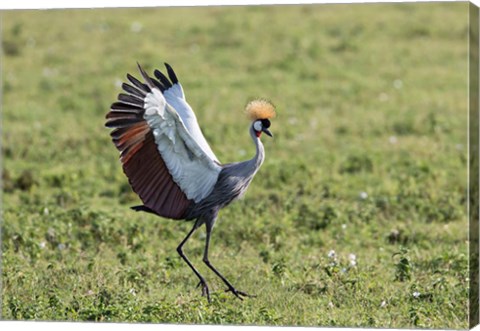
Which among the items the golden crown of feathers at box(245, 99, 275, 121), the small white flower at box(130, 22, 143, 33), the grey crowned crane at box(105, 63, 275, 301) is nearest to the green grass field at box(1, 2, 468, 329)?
the small white flower at box(130, 22, 143, 33)

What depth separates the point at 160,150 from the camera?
6.32 m

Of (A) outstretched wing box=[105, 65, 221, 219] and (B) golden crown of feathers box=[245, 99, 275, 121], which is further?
(B) golden crown of feathers box=[245, 99, 275, 121]

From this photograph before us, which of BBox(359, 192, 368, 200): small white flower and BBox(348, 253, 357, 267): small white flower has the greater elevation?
BBox(359, 192, 368, 200): small white flower

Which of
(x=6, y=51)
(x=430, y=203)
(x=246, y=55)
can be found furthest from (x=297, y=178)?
(x=6, y=51)

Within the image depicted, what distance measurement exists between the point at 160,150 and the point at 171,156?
8 centimetres

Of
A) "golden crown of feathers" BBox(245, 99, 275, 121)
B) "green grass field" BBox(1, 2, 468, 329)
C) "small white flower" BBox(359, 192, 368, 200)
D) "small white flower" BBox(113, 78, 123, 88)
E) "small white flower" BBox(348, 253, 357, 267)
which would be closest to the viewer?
"golden crown of feathers" BBox(245, 99, 275, 121)

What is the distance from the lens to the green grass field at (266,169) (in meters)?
6.91

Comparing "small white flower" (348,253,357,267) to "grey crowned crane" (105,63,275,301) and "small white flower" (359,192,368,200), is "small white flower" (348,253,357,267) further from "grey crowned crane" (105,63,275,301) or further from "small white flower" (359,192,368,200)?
"small white flower" (359,192,368,200)

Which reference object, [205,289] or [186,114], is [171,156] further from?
[205,289]

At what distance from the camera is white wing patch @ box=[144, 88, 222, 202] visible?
615 centimetres

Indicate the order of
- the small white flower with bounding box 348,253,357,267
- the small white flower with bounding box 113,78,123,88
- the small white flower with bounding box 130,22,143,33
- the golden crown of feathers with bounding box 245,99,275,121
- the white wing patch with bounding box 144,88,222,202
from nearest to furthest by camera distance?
the white wing patch with bounding box 144,88,222,202
the golden crown of feathers with bounding box 245,99,275,121
the small white flower with bounding box 348,253,357,267
the small white flower with bounding box 113,78,123,88
the small white flower with bounding box 130,22,143,33

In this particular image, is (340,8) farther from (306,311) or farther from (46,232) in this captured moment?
(306,311)

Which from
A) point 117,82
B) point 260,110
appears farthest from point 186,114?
point 117,82

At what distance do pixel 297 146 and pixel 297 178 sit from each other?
45.3 inches
